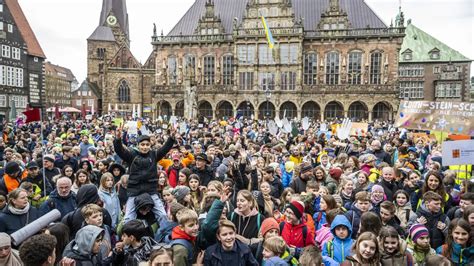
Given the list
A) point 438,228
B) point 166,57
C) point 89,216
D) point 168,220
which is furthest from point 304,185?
point 166,57

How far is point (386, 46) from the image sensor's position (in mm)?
43875

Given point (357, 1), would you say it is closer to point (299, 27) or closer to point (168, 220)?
point (299, 27)

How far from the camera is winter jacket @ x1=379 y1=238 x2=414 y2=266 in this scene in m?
4.02

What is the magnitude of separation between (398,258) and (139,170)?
3.76 meters

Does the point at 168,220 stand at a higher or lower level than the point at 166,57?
lower

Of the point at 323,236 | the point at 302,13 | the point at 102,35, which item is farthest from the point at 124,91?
the point at 323,236

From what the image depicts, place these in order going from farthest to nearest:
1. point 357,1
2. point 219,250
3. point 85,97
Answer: point 85,97
point 357,1
point 219,250

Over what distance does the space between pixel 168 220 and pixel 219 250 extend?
130cm

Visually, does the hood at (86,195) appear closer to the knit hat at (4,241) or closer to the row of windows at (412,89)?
the knit hat at (4,241)

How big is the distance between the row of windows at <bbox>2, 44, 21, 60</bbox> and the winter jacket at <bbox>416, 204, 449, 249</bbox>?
4248cm

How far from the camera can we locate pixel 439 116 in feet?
36.8

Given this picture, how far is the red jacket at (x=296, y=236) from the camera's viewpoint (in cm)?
472

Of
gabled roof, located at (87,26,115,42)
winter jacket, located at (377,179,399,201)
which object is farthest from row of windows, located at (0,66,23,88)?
winter jacket, located at (377,179,399,201)

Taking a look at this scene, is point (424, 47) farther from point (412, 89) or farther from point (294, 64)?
point (294, 64)
